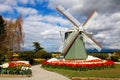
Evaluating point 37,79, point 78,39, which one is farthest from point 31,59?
point 37,79

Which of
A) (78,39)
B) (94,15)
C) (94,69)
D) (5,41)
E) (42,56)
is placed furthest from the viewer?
(5,41)

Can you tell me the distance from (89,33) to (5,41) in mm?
24978

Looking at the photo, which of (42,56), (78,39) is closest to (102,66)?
(78,39)

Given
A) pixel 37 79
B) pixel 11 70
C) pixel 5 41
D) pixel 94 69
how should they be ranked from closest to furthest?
pixel 37 79
pixel 11 70
pixel 94 69
pixel 5 41

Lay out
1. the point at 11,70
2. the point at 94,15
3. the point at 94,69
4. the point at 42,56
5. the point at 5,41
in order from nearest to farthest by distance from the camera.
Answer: the point at 11,70, the point at 94,69, the point at 94,15, the point at 42,56, the point at 5,41

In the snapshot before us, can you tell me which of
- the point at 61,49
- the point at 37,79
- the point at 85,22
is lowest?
the point at 37,79

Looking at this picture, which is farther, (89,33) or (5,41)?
(5,41)

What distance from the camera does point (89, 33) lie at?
35125 millimetres

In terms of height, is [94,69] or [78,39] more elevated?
[78,39]

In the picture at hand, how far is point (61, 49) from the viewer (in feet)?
116

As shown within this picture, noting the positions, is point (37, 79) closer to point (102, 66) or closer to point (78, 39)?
point (102, 66)

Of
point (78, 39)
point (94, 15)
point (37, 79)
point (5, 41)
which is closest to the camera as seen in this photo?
point (37, 79)

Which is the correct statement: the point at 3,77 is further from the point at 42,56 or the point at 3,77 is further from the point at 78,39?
the point at 42,56

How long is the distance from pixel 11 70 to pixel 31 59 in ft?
51.5
